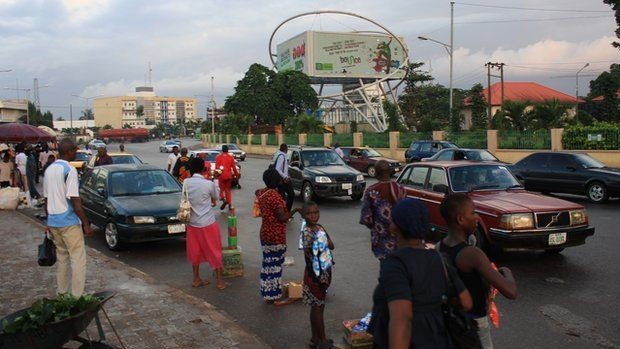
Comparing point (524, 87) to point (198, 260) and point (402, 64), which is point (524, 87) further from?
point (198, 260)

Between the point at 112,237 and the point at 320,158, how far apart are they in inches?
329

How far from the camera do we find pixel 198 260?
24.7ft

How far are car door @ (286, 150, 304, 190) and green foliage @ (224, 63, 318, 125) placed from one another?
53.3m

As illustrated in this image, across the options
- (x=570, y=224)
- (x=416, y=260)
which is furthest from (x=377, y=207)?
(x=570, y=224)

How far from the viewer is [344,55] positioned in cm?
7444

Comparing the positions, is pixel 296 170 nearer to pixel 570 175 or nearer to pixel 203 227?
pixel 570 175

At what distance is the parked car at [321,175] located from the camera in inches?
628

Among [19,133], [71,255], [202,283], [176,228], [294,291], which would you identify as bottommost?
[202,283]

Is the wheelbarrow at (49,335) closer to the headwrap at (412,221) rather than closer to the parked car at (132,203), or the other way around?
the headwrap at (412,221)

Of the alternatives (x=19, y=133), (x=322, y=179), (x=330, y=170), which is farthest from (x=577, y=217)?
(x=19, y=133)

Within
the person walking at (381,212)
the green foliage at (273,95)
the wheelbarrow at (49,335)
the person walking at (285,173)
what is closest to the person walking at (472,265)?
the person walking at (381,212)

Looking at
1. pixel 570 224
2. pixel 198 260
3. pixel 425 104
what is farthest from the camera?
pixel 425 104

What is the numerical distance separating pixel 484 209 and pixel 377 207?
3065 mm

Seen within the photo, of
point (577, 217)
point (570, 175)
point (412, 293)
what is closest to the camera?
point (412, 293)
